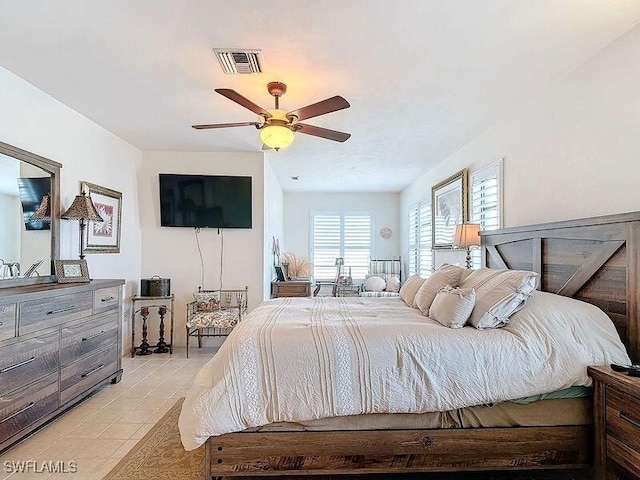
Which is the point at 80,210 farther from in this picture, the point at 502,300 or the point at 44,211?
the point at 502,300

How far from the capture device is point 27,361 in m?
2.44

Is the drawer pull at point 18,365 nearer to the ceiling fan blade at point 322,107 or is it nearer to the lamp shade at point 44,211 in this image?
the lamp shade at point 44,211

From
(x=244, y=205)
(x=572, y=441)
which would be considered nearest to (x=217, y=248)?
(x=244, y=205)

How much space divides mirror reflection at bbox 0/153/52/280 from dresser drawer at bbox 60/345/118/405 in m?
0.78

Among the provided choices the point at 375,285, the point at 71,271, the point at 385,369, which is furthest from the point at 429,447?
the point at 375,285

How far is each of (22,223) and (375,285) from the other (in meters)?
5.34

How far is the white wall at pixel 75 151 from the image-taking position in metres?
2.90

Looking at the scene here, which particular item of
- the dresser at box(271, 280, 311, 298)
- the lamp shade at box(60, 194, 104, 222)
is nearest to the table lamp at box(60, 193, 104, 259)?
the lamp shade at box(60, 194, 104, 222)

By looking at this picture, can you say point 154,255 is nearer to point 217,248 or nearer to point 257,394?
point 217,248

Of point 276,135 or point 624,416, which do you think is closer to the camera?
point 624,416

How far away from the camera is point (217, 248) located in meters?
4.93

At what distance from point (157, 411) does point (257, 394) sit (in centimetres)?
148

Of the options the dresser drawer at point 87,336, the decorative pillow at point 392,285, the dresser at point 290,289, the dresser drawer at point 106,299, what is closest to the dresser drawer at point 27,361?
the dresser drawer at point 87,336

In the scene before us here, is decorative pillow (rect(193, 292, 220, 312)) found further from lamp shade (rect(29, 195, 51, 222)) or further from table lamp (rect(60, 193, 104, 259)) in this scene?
lamp shade (rect(29, 195, 51, 222))
